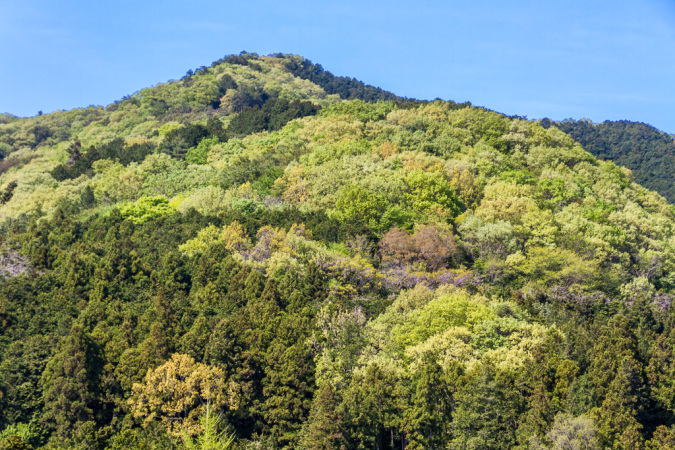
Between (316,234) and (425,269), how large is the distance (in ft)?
38.6

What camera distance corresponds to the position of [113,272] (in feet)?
229

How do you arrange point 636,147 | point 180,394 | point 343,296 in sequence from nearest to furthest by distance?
point 180,394, point 343,296, point 636,147

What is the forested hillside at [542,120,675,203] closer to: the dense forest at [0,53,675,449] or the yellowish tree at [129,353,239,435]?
the dense forest at [0,53,675,449]

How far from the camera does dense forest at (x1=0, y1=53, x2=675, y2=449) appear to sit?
50906 millimetres

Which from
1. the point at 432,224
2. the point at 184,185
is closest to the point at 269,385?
the point at 432,224

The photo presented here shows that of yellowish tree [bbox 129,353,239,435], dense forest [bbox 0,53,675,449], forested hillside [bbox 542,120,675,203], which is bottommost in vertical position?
yellowish tree [bbox 129,353,239,435]

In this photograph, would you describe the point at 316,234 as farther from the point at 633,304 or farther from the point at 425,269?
the point at 633,304

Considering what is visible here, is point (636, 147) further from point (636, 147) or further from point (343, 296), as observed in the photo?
point (343, 296)

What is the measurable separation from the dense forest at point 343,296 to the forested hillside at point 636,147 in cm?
5498

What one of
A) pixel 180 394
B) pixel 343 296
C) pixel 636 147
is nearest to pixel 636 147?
pixel 636 147

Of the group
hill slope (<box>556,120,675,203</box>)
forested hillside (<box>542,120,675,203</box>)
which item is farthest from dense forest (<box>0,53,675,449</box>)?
hill slope (<box>556,120,675,203</box>)

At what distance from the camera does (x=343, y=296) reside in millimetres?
64938

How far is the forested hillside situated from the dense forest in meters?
55.0

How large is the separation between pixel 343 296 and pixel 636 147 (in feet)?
442
